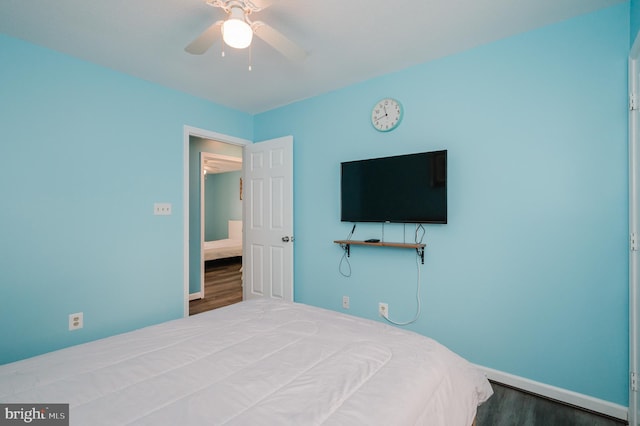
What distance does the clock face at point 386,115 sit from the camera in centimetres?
274

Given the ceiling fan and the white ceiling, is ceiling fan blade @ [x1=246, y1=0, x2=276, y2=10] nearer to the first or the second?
the ceiling fan

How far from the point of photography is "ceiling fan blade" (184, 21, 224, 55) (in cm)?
168

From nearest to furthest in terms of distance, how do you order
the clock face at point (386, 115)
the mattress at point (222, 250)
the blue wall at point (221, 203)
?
the clock face at point (386, 115) → the mattress at point (222, 250) → the blue wall at point (221, 203)

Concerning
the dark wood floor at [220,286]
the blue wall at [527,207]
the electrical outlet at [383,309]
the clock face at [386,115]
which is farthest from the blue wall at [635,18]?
the dark wood floor at [220,286]

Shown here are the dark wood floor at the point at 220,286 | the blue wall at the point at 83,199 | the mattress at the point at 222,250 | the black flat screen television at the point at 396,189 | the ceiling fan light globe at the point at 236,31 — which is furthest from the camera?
the mattress at the point at 222,250

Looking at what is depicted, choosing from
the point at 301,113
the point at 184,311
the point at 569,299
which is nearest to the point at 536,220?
the point at 569,299

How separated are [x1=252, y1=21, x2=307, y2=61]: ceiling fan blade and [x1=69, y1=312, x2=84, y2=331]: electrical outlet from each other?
2597 millimetres

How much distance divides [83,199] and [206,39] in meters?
1.77

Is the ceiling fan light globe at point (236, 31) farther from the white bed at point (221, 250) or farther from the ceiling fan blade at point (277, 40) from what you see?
the white bed at point (221, 250)

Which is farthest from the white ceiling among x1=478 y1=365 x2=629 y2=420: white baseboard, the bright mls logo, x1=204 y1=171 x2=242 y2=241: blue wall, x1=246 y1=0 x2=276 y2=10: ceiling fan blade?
x1=204 y1=171 x2=242 y2=241: blue wall

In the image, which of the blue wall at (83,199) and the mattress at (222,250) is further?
the mattress at (222,250)

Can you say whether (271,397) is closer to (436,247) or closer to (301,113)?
(436,247)

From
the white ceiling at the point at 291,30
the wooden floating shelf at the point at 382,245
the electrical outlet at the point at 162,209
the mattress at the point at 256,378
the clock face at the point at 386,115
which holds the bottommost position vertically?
the mattress at the point at 256,378

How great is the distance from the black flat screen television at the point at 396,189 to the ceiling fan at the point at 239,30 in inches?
47.8
